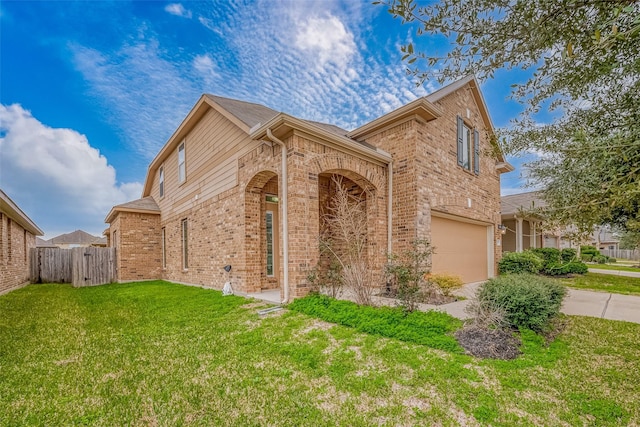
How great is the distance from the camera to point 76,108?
13203 millimetres

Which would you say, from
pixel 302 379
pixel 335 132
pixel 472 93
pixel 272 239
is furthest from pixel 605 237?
pixel 302 379

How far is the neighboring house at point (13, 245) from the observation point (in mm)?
Result: 11320

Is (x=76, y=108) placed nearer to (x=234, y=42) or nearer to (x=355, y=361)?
(x=234, y=42)

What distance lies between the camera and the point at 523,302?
456cm

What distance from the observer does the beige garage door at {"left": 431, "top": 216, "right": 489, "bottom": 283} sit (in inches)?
362

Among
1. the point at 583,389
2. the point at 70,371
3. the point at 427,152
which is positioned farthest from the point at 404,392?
the point at 427,152

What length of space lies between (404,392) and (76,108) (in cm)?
1644

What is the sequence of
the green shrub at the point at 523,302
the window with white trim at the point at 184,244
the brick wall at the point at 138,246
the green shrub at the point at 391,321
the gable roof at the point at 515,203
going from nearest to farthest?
the green shrub at the point at 391,321 < the green shrub at the point at 523,302 < the window with white trim at the point at 184,244 < the brick wall at the point at 138,246 < the gable roof at the point at 515,203

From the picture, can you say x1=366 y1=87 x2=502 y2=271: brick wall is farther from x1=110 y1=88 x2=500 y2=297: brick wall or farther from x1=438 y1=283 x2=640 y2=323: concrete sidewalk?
x1=438 y1=283 x2=640 y2=323: concrete sidewalk

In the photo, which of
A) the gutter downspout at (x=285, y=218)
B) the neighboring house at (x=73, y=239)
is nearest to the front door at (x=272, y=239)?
the gutter downspout at (x=285, y=218)

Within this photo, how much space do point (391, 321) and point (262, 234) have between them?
509cm

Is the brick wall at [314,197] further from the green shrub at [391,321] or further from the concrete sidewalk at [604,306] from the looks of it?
the concrete sidewalk at [604,306]

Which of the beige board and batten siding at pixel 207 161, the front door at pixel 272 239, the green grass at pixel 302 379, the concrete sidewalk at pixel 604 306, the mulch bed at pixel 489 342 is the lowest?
the concrete sidewalk at pixel 604 306

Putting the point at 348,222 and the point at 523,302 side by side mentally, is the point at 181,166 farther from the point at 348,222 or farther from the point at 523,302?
the point at 523,302
